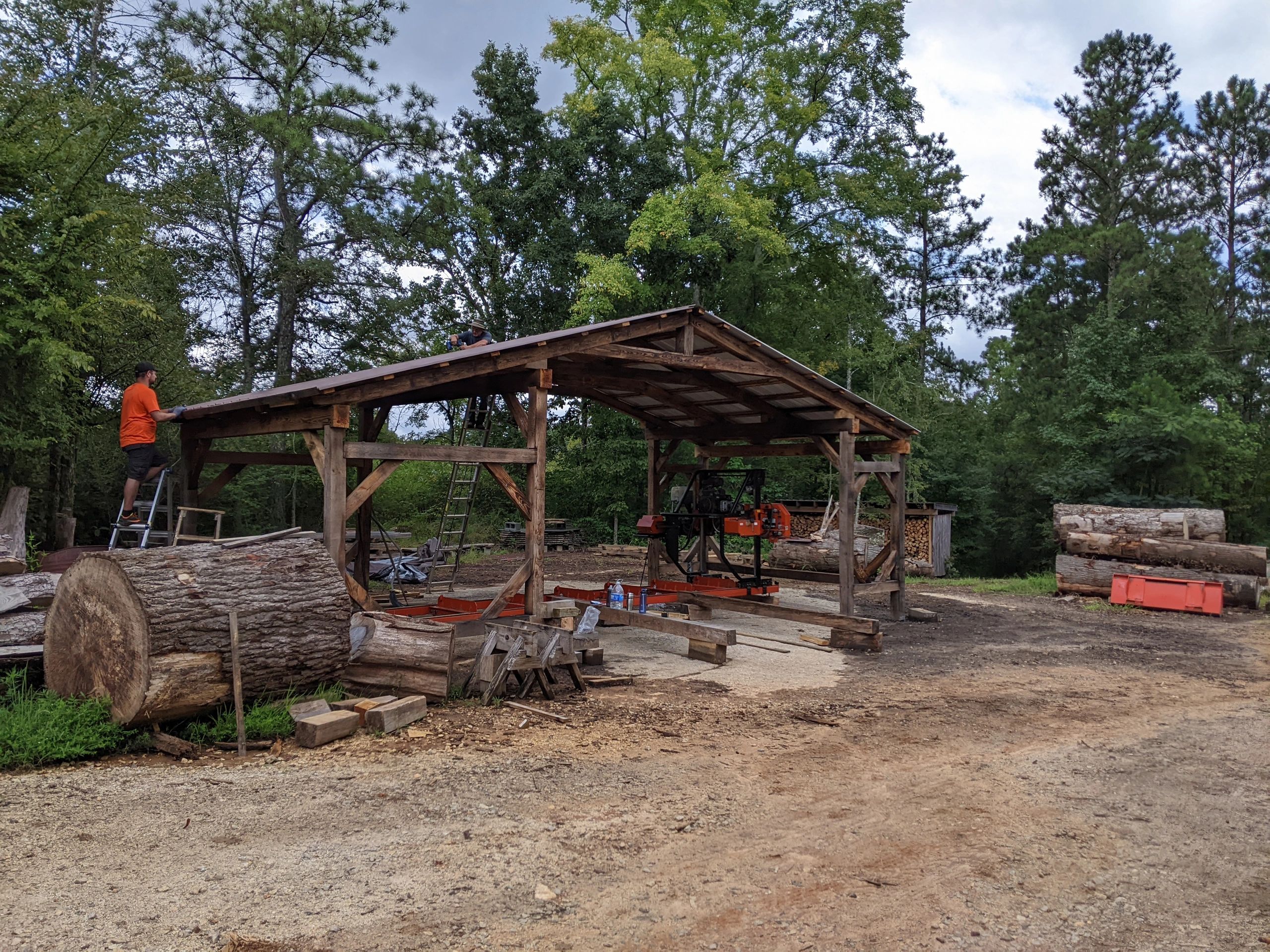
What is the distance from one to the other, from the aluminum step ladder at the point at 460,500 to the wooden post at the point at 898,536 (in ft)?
19.1

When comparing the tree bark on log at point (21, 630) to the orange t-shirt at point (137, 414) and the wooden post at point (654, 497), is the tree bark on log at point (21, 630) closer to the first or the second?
the orange t-shirt at point (137, 414)

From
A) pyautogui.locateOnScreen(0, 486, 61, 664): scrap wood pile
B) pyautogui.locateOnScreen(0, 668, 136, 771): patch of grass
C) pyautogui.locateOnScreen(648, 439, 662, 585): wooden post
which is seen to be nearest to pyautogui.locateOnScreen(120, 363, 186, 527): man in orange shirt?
pyautogui.locateOnScreen(0, 486, 61, 664): scrap wood pile

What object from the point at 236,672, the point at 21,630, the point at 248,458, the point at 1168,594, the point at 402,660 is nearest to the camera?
the point at 236,672

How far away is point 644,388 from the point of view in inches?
470

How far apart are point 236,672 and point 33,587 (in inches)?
112

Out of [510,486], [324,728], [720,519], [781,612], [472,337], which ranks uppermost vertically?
[472,337]

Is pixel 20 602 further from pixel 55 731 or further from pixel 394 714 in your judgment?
pixel 394 714

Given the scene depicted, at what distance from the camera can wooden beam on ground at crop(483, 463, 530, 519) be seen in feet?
27.2

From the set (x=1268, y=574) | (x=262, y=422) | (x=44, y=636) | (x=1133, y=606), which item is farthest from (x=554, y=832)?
(x=1268, y=574)

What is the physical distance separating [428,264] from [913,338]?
54.1 ft

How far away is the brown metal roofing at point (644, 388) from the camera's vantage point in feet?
25.2

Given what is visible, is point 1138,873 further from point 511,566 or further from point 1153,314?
point 1153,314

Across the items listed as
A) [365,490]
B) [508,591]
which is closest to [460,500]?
[508,591]

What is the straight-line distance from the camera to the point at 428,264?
25.2 m
